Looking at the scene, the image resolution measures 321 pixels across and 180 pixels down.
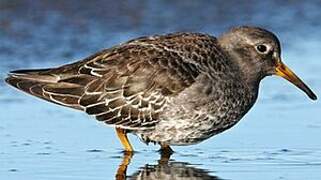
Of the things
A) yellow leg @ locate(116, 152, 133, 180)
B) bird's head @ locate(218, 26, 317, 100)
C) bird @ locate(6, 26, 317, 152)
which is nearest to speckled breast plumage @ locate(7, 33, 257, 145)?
bird @ locate(6, 26, 317, 152)

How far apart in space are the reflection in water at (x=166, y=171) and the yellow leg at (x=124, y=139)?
14 cm

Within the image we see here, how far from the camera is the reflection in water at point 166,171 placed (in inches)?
449

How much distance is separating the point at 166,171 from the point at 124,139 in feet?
2.55

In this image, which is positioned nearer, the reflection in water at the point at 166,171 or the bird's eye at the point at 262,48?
the reflection in water at the point at 166,171

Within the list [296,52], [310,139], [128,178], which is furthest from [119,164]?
[296,52]

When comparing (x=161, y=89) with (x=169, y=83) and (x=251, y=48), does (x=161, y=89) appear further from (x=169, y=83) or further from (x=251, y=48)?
(x=251, y=48)

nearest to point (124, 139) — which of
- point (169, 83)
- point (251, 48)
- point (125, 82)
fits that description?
point (125, 82)

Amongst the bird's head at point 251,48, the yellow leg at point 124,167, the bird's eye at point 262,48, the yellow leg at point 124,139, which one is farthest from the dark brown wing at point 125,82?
the bird's eye at point 262,48

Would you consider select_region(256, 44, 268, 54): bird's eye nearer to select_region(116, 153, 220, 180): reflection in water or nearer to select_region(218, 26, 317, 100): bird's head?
select_region(218, 26, 317, 100): bird's head

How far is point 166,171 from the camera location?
1166 centimetres

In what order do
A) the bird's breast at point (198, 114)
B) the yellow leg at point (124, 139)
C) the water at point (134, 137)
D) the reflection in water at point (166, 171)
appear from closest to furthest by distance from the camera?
the reflection in water at point (166, 171) → the water at point (134, 137) → the bird's breast at point (198, 114) → the yellow leg at point (124, 139)

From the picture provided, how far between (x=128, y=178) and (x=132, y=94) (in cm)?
102

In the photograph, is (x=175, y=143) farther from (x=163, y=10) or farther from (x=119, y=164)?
(x=163, y=10)

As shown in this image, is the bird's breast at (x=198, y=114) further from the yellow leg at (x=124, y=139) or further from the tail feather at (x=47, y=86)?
the tail feather at (x=47, y=86)
